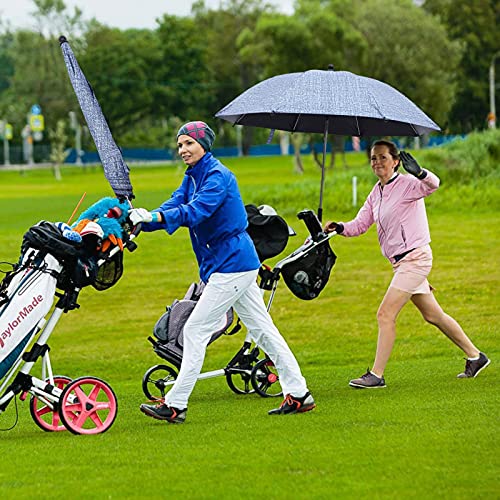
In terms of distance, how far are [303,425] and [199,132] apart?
1.95 m

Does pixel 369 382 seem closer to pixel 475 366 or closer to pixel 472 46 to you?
pixel 475 366

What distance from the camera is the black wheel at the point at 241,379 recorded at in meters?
9.20

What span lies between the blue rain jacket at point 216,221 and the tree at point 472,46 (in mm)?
84877

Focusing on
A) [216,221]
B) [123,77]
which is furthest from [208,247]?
[123,77]

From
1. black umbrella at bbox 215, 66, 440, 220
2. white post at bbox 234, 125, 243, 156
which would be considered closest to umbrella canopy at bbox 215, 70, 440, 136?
black umbrella at bbox 215, 66, 440, 220

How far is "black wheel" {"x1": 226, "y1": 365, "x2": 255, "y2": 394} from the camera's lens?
920 cm

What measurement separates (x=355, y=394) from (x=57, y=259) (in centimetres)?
265

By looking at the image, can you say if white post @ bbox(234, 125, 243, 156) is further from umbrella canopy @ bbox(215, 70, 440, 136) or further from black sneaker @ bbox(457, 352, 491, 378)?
black sneaker @ bbox(457, 352, 491, 378)

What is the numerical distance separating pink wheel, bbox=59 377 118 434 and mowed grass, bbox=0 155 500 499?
0.11 meters

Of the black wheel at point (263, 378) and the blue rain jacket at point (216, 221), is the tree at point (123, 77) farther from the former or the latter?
the blue rain jacket at point (216, 221)

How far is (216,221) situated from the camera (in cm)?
780

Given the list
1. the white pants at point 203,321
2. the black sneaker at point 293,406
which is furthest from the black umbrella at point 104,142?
the black sneaker at point 293,406

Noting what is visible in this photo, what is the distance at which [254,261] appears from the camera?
7977 millimetres

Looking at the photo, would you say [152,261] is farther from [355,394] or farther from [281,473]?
[281,473]
